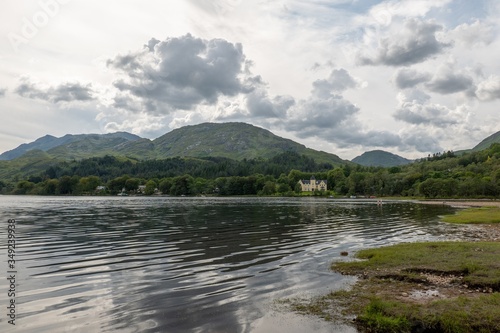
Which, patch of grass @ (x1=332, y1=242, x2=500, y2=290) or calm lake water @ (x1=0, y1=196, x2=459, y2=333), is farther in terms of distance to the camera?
patch of grass @ (x1=332, y1=242, x2=500, y2=290)

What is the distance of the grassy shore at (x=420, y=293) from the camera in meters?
16.2

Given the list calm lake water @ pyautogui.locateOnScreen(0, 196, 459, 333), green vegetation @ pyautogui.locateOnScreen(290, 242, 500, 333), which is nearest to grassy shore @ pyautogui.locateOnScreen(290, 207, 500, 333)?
green vegetation @ pyautogui.locateOnScreen(290, 242, 500, 333)

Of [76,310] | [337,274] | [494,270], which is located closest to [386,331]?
[337,274]

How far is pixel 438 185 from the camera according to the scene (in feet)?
645

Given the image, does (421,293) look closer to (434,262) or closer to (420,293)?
(420,293)

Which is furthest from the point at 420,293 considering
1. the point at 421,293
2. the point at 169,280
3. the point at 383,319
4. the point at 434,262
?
the point at 169,280

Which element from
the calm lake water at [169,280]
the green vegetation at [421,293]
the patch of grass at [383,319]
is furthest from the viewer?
the calm lake water at [169,280]

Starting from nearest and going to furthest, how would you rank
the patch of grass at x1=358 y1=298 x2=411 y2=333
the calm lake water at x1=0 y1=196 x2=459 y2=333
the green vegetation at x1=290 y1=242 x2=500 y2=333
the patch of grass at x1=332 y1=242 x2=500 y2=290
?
the patch of grass at x1=358 y1=298 x2=411 y2=333 < the green vegetation at x1=290 y1=242 x2=500 y2=333 < the calm lake water at x1=0 y1=196 x2=459 y2=333 < the patch of grass at x1=332 y1=242 x2=500 y2=290

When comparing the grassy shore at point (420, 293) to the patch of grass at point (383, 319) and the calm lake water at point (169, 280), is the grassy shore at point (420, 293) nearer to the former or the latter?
the patch of grass at point (383, 319)

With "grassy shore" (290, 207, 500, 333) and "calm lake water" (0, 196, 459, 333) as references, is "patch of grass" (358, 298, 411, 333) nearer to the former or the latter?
"grassy shore" (290, 207, 500, 333)

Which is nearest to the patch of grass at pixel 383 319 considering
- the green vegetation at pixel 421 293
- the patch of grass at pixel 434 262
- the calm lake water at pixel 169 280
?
the green vegetation at pixel 421 293

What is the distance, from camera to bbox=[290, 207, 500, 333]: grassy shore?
16.2 metres

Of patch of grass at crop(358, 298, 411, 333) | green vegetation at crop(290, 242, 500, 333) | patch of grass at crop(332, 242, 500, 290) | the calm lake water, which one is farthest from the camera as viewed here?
patch of grass at crop(332, 242, 500, 290)

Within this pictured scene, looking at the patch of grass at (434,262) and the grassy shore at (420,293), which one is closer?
the grassy shore at (420,293)
